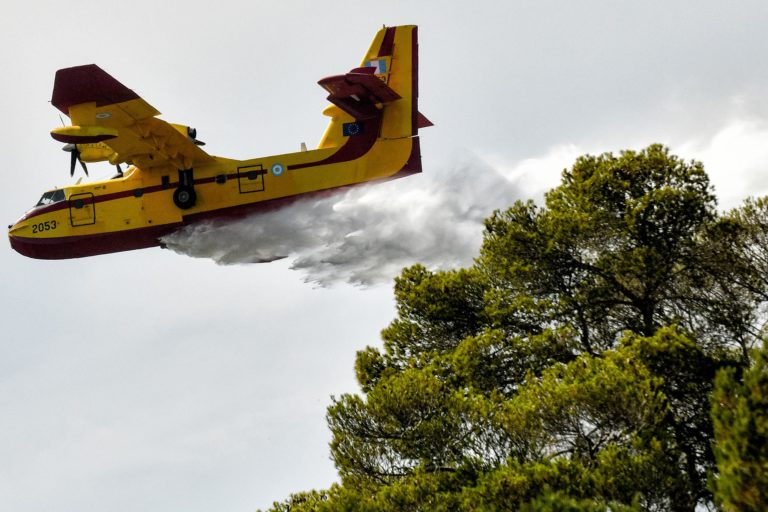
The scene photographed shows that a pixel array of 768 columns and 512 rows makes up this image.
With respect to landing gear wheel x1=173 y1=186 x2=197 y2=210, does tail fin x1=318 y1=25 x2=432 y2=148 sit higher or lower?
higher

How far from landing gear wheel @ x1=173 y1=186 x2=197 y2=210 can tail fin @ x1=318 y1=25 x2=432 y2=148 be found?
3774 mm

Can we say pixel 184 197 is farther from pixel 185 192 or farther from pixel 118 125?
pixel 118 125

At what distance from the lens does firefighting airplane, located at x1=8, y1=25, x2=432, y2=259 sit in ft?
89.9

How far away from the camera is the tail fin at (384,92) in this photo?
27297 millimetres

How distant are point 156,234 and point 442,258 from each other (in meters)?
8.14

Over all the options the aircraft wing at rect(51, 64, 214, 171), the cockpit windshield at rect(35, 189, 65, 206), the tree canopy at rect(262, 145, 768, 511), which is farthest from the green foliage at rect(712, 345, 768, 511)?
the cockpit windshield at rect(35, 189, 65, 206)

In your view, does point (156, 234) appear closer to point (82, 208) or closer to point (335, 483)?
point (82, 208)

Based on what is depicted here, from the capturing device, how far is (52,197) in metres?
31.0

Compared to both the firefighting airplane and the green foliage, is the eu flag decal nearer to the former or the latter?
the firefighting airplane

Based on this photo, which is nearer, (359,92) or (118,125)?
(359,92)

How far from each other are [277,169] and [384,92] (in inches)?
138

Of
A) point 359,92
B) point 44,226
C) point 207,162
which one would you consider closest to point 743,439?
point 359,92

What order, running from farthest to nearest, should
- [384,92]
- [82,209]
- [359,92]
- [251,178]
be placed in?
[82,209] → [251,178] → [384,92] → [359,92]

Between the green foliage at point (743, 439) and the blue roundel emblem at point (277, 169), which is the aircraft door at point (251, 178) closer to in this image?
the blue roundel emblem at point (277, 169)
